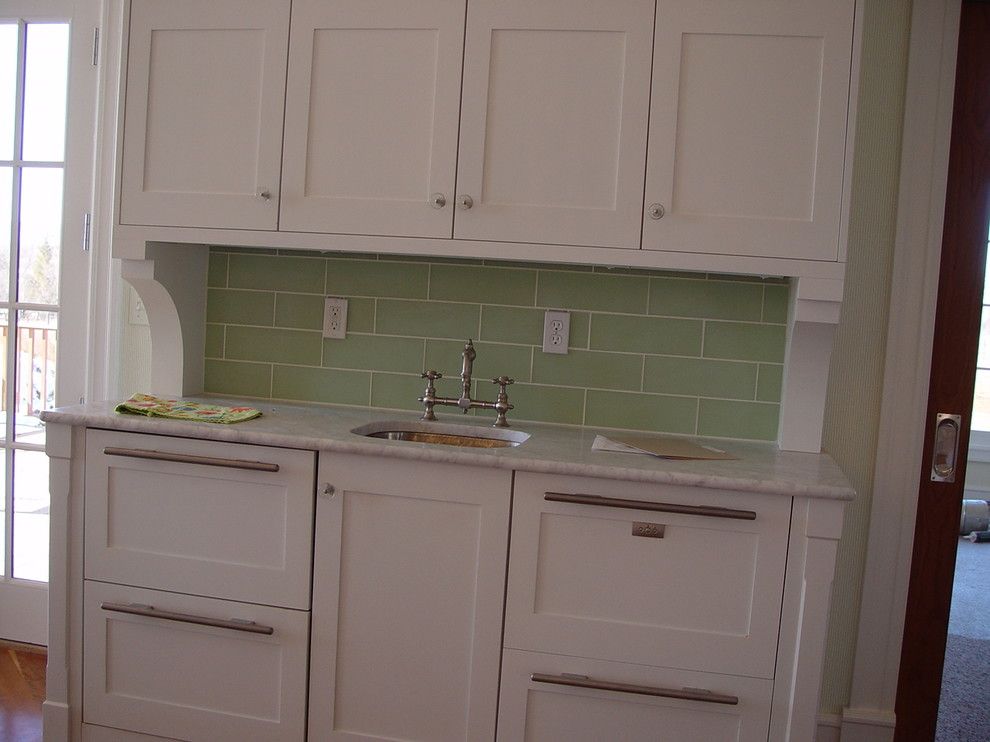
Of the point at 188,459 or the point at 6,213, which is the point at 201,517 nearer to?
the point at 188,459

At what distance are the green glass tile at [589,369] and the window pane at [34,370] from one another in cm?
156

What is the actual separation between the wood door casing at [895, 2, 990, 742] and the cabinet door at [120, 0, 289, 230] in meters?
1.72

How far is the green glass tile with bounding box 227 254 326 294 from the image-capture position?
231cm

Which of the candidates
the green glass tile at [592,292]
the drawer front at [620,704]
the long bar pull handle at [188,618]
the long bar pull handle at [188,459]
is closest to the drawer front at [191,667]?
the long bar pull handle at [188,618]

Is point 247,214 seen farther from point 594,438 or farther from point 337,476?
point 594,438

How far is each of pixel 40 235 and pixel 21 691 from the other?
137 cm

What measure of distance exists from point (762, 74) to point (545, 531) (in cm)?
112

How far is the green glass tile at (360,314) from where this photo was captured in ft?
7.50

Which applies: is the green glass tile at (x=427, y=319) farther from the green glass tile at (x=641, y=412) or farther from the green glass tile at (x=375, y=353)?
the green glass tile at (x=641, y=412)

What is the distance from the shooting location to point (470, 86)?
1.87 meters

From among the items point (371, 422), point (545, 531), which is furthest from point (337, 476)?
point (545, 531)

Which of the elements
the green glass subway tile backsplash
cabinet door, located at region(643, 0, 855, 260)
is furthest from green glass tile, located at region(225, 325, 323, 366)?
cabinet door, located at region(643, 0, 855, 260)

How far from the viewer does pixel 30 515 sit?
8.48 ft

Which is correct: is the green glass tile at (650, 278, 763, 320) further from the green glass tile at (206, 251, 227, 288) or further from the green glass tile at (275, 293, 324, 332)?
the green glass tile at (206, 251, 227, 288)
